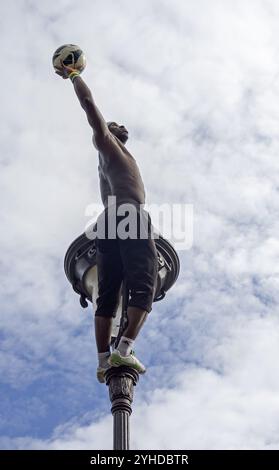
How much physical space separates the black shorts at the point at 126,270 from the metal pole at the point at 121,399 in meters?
0.72

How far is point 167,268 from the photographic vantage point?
1222cm

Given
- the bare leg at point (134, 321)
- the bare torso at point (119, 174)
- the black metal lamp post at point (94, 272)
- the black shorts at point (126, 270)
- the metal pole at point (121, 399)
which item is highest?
the bare torso at point (119, 174)

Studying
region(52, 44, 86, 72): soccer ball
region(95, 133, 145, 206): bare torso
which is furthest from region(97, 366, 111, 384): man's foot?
region(52, 44, 86, 72): soccer ball

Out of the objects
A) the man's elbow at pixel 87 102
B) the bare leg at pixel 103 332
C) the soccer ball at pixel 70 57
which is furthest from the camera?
the soccer ball at pixel 70 57

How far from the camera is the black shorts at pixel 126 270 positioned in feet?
37.2

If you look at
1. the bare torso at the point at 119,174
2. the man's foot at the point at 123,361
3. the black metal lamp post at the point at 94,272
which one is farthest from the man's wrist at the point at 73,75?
the man's foot at the point at 123,361

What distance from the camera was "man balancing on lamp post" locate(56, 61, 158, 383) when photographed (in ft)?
36.8

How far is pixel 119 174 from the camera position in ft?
39.6

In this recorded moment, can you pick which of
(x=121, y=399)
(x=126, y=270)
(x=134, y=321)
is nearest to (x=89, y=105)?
(x=126, y=270)

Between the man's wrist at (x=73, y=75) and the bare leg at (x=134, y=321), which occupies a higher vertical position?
the man's wrist at (x=73, y=75)

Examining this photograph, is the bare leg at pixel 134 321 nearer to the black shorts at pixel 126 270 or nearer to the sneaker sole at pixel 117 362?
the black shorts at pixel 126 270

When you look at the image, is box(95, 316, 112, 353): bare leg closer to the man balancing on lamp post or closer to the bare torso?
the man balancing on lamp post

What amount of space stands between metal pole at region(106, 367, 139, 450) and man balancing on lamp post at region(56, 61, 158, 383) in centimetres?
9
